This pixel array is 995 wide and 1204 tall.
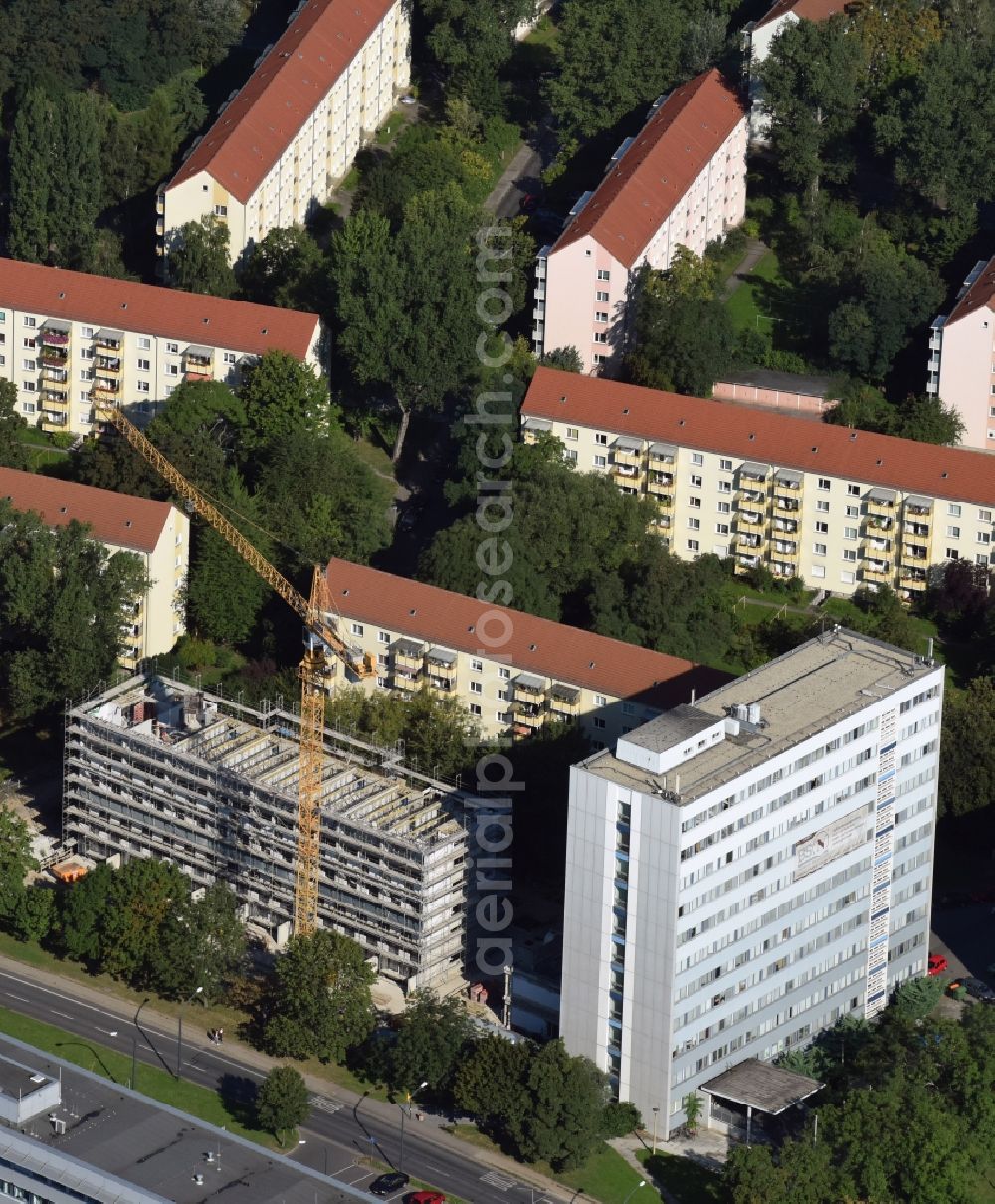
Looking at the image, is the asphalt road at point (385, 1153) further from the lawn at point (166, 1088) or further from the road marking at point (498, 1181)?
the lawn at point (166, 1088)

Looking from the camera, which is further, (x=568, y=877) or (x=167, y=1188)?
(x=568, y=877)

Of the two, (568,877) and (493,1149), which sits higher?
(568,877)

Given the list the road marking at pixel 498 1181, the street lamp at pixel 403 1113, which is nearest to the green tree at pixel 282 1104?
the street lamp at pixel 403 1113

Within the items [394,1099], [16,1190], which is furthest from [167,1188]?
[394,1099]

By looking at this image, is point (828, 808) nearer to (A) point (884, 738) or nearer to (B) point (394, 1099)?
(A) point (884, 738)
